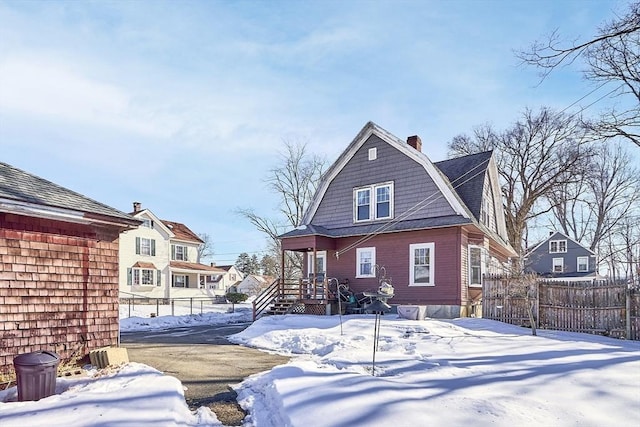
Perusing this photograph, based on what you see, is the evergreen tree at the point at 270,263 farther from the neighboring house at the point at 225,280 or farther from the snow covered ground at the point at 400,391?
the snow covered ground at the point at 400,391

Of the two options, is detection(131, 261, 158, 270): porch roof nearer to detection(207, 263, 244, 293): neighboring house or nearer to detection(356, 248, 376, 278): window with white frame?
detection(207, 263, 244, 293): neighboring house

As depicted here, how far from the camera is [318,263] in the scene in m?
19.1

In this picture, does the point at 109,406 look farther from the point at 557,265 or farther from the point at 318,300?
the point at 557,265

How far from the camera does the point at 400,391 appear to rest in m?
5.46

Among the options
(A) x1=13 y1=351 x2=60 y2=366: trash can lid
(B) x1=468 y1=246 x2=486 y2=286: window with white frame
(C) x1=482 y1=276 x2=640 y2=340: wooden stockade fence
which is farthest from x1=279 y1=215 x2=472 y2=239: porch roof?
(A) x1=13 y1=351 x2=60 y2=366: trash can lid

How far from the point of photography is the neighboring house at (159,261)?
32750 mm

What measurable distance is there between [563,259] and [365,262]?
32.0 metres

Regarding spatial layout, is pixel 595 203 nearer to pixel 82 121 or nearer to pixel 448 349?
pixel 448 349

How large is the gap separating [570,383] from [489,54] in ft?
25.6

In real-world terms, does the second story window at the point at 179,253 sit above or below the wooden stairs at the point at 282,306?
above

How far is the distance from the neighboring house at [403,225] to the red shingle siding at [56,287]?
Result: 950cm

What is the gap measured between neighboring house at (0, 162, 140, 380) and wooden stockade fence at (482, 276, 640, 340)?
1065cm

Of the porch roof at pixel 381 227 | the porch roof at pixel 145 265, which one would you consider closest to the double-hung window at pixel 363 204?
the porch roof at pixel 381 227

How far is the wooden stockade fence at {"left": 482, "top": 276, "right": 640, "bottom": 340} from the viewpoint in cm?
1201
